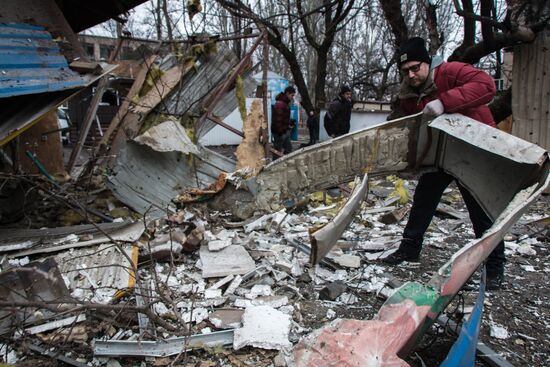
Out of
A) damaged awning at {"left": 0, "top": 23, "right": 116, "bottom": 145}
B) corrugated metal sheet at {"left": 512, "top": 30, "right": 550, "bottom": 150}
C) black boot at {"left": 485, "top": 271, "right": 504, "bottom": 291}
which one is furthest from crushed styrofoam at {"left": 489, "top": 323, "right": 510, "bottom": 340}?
corrugated metal sheet at {"left": 512, "top": 30, "right": 550, "bottom": 150}

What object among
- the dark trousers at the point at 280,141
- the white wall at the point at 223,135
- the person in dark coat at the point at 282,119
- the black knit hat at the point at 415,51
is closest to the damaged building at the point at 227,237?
the black knit hat at the point at 415,51

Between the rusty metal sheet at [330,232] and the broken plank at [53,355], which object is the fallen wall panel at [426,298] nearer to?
the rusty metal sheet at [330,232]

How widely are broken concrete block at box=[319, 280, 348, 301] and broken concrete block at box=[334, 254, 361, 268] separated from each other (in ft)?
1.62

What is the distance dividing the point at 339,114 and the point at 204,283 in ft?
23.3

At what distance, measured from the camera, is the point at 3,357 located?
2.56 m

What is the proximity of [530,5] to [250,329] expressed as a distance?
25.2 ft

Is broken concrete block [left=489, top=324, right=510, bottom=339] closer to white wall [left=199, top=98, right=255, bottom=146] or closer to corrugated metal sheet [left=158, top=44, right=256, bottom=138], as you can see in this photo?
corrugated metal sheet [left=158, top=44, right=256, bottom=138]

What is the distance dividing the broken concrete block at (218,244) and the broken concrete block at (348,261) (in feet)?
3.79

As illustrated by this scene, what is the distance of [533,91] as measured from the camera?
707 centimetres

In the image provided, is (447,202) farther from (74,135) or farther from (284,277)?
(74,135)

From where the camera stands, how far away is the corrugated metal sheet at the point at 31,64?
3654 mm

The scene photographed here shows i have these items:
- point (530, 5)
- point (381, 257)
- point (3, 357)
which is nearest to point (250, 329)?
point (3, 357)

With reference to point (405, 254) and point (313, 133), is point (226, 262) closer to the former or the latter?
point (405, 254)

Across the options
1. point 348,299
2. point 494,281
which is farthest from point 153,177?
point 494,281
